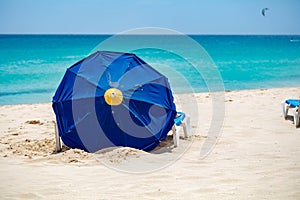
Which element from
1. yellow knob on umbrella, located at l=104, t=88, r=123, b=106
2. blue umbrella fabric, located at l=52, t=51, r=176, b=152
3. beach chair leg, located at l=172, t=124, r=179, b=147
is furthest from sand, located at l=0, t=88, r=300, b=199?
yellow knob on umbrella, located at l=104, t=88, r=123, b=106

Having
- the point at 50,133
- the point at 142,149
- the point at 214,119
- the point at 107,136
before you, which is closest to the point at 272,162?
the point at 142,149

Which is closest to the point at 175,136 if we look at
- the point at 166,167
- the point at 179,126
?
the point at 179,126

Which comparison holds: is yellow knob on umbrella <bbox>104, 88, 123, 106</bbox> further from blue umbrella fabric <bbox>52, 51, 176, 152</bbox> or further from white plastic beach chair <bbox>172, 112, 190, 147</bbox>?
white plastic beach chair <bbox>172, 112, 190, 147</bbox>

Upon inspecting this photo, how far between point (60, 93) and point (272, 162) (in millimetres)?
3569

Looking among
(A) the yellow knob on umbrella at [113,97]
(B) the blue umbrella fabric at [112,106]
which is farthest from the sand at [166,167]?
(A) the yellow knob on umbrella at [113,97]

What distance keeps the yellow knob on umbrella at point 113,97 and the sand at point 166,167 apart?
0.77 meters

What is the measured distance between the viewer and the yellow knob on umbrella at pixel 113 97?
20.1ft

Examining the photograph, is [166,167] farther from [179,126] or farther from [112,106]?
[179,126]

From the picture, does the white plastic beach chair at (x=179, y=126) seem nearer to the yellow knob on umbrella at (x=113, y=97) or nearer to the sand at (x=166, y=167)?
the sand at (x=166, y=167)

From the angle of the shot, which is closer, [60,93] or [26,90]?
[60,93]

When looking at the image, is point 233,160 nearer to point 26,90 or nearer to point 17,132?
point 17,132

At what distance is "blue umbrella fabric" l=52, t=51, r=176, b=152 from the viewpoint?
243 inches

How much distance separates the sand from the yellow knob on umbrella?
2.53 ft

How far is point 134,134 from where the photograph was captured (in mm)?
6301
